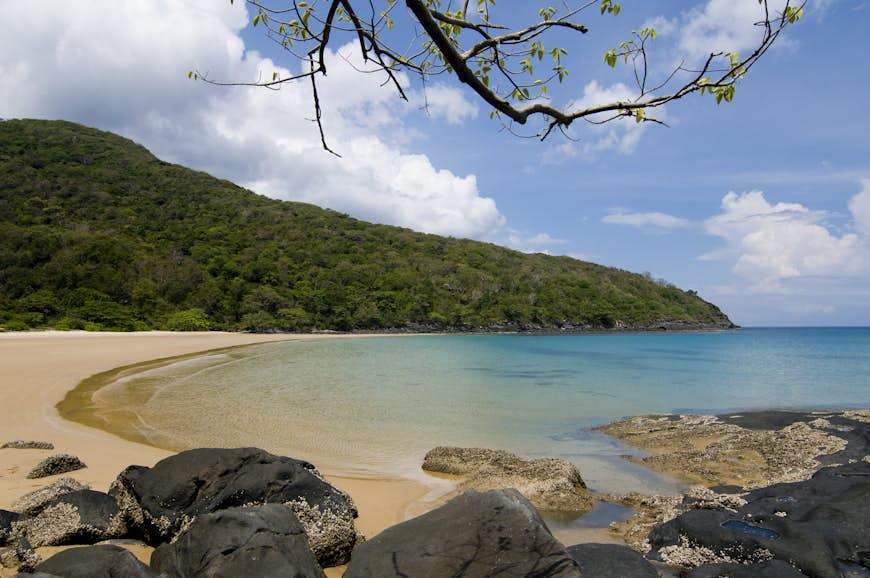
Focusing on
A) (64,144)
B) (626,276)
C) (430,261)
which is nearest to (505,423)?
(430,261)

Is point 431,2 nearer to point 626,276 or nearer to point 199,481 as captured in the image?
point 199,481

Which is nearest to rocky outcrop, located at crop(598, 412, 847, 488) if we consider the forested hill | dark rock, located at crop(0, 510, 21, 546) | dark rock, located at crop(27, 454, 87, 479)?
dark rock, located at crop(0, 510, 21, 546)

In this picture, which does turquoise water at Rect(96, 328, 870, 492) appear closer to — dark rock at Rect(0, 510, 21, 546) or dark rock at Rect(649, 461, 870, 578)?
dark rock at Rect(649, 461, 870, 578)

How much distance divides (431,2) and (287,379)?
668 inches

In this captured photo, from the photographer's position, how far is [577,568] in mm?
2809

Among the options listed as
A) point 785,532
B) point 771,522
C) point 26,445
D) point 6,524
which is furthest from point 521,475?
point 26,445

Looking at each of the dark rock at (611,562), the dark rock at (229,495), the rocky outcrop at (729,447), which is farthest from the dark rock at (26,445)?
the rocky outcrop at (729,447)

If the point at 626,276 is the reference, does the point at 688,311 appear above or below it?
below

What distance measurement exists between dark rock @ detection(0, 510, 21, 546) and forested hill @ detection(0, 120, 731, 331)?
135 feet

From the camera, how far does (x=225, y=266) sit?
65.1 m

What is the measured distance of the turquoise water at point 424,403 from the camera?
29.0 feet

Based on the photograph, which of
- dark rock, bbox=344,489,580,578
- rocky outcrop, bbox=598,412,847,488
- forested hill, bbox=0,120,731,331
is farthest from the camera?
forested hill, bbox=0,120,731,331

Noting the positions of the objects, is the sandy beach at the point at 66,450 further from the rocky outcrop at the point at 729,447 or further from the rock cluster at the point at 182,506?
the rocky outcrop at the point at 729,447

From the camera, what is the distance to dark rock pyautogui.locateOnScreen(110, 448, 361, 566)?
4.07m
